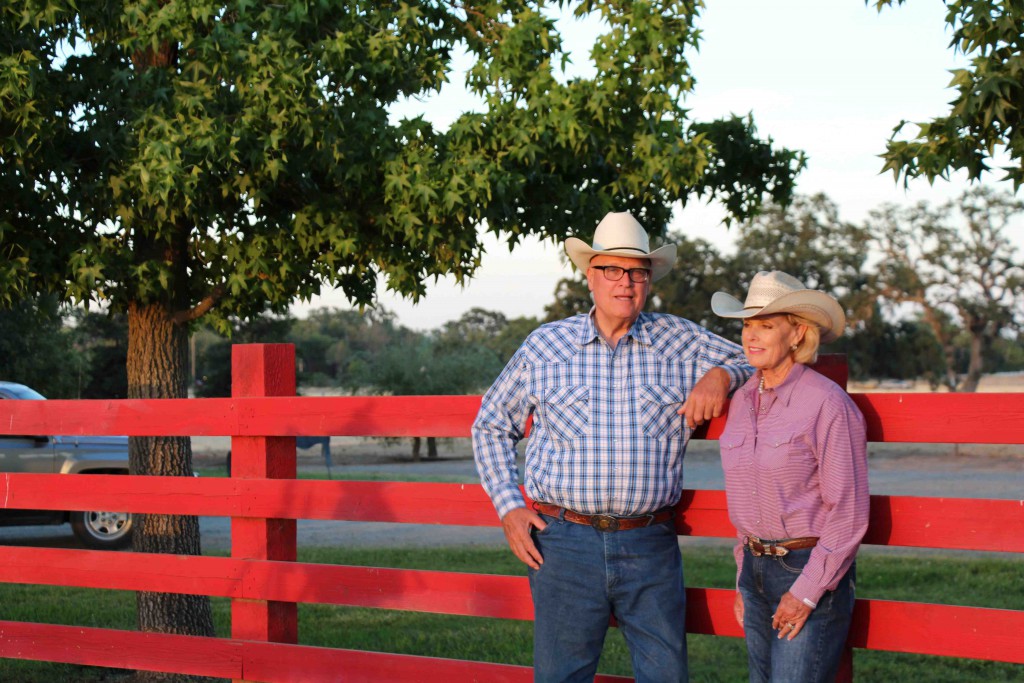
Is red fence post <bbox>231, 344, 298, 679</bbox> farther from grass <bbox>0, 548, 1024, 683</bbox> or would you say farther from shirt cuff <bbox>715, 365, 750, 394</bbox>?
grass <bbox>0, 548, 1024, 683</bbox>

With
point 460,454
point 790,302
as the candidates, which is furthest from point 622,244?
point 460,454

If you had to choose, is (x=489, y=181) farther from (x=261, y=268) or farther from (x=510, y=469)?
(x=510, y=469)

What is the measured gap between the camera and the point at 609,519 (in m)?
3.83

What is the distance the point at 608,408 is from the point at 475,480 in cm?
2040

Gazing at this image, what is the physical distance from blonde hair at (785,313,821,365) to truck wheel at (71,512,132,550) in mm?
11970

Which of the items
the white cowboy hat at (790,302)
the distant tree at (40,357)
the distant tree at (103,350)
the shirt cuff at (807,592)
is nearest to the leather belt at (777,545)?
the shirt cuff at (807,592)

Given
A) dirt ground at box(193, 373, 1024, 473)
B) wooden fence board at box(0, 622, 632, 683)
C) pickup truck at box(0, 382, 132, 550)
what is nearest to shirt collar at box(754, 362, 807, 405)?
wooden fence board at box(0, 622, 632, 683)

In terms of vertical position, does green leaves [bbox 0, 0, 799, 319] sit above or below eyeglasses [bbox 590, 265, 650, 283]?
above

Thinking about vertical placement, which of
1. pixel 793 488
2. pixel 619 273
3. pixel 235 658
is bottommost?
pixel 235 658

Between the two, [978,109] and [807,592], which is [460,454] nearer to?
[978,109]

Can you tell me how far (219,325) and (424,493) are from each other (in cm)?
432

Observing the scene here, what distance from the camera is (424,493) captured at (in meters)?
4.67

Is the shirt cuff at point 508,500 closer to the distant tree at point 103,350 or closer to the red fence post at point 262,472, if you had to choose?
the red fence post at point 262,472

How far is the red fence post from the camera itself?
5.13 metres
